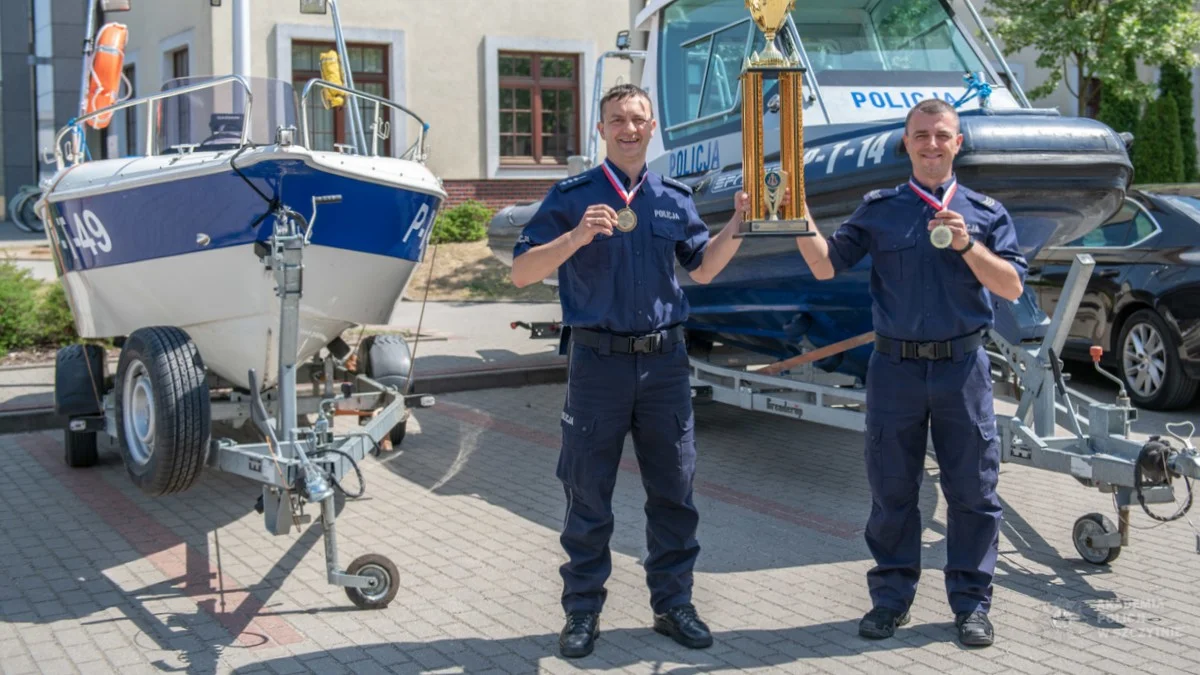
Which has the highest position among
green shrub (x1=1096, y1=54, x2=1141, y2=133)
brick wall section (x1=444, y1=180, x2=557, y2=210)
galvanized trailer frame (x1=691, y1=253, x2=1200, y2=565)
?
green shrub (x1=1096, y1=54, x2=1141, y2=133)

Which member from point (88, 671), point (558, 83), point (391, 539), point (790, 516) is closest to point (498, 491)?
point (391, 539)

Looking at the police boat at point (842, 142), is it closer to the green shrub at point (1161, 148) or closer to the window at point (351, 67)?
the window at point (351, 67)

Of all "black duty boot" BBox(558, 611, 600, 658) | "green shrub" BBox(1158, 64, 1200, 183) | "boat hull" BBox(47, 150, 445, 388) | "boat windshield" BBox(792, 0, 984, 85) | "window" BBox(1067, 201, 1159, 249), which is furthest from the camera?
"green shrub" BBox(1158, 64, 1200, 183)

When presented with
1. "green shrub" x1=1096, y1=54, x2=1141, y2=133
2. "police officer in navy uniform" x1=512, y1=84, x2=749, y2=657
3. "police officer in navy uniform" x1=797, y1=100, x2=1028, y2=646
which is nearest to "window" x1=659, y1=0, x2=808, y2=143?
"police officer in navy uniform" x1=797, y1=100, x2=1028, y2=646

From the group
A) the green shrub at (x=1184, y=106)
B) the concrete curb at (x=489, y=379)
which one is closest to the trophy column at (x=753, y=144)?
the concrete curb at (x=489, y=379)

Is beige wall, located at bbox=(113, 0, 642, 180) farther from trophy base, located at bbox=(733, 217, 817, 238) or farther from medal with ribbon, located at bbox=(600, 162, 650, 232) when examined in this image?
trophy base, located at bbox=(733, 217, 817, 238)

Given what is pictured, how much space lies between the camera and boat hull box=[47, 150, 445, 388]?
6.21 meters

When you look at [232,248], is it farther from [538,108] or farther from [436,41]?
[538,108]

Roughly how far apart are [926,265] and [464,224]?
14.5 metres

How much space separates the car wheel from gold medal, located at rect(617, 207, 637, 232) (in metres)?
5.80

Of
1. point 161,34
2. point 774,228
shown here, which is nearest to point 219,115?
point 774,228

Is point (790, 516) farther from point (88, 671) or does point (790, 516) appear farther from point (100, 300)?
point (100, 300)

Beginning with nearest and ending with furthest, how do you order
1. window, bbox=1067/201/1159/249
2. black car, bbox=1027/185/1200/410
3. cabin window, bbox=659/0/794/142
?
1. cabin window, bbox=659/0/794/142
2. black car, bbox=1027/185/1200/410
3. window, bbox=1067/201/1159/249

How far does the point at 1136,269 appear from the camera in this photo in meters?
9.18
